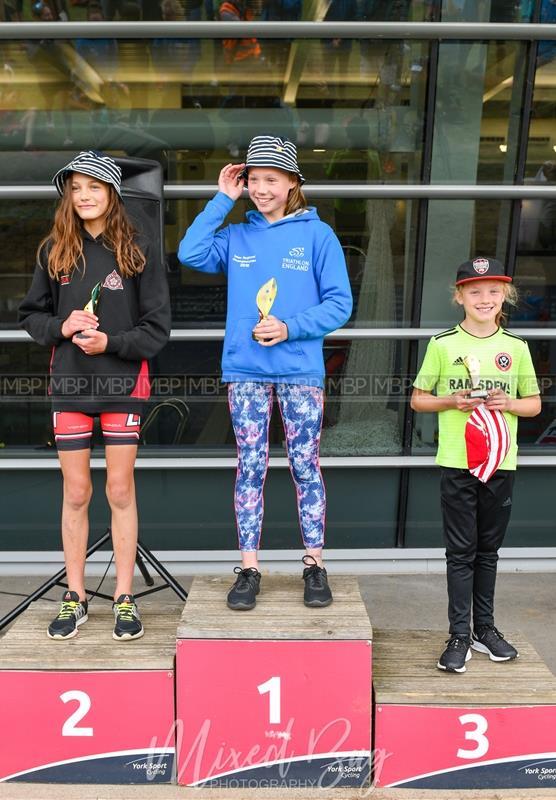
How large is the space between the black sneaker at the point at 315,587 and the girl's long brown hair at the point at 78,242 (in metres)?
1.47

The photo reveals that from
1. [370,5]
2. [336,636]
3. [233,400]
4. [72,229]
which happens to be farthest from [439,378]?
[370,5]

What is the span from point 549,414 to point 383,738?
300cm

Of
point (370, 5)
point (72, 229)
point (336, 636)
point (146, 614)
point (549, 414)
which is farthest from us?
point (549, 414)

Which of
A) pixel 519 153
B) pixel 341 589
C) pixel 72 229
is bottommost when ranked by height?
pixel 341 589

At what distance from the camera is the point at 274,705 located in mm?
2963

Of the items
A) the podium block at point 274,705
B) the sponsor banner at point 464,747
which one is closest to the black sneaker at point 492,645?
the sponsor banner at point 464,747

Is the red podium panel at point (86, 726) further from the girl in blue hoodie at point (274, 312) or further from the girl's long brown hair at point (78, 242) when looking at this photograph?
the girl's long brown hair at point (78, 242)

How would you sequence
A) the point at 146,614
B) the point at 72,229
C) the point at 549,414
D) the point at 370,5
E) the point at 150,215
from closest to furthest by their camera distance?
the point at 72,229
the point at 146,614
the point at 150,215
the point at 370,5
the point at 549,414

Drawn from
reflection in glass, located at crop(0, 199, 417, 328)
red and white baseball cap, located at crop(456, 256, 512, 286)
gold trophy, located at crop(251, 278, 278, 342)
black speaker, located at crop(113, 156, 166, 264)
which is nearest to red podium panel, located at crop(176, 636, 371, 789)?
gold trophy, located at crop(251, 278, 278, 342)

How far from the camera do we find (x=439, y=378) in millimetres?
3281

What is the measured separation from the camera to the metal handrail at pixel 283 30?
15.5ft

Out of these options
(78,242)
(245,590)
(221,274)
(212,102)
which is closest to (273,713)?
(245,590)

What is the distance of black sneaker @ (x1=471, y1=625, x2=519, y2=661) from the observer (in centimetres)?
321

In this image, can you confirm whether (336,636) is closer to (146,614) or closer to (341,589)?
(341,589)
